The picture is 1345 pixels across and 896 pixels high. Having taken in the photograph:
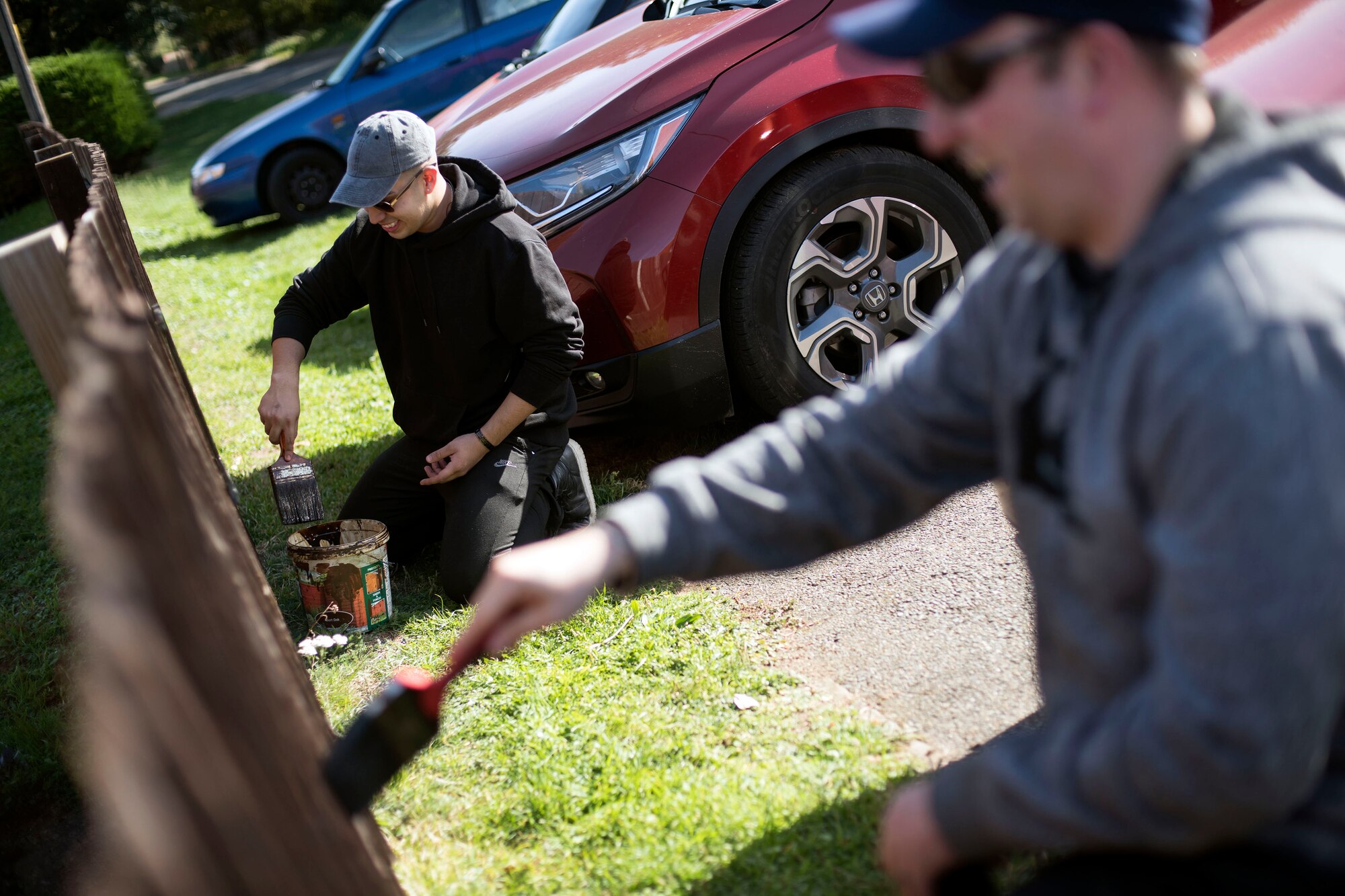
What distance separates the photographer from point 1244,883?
1285mm

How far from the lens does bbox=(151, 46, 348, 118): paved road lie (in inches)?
906

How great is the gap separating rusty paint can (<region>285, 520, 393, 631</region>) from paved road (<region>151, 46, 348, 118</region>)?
18838 mm

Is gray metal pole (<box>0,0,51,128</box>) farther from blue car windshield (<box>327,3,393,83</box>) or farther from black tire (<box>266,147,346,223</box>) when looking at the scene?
blue car windshield (<box>327,3,393,83</box>)

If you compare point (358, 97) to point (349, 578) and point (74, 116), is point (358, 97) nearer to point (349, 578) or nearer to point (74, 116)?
point (349, 578)

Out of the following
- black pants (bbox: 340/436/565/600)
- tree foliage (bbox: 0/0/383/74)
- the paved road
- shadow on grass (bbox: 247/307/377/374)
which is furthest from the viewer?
tree foliage (bbox: 0/0/383/74)

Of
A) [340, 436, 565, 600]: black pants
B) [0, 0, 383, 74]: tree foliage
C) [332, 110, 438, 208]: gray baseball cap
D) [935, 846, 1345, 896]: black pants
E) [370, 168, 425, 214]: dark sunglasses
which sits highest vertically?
[0, 0, 383, 74]: tree foliage

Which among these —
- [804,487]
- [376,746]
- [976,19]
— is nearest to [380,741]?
[376,746]

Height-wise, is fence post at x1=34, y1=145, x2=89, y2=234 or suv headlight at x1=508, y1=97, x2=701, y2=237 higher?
fence post at x1=34, y1=145, x2=89, y2=234

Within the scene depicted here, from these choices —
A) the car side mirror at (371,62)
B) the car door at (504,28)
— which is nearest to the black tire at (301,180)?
the car side mirror at (371,62)

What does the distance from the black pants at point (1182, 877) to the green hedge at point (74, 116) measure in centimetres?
1824

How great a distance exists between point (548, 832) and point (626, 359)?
6.04 ft

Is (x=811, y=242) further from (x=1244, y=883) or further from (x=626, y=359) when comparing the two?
(x=1244, y=883)

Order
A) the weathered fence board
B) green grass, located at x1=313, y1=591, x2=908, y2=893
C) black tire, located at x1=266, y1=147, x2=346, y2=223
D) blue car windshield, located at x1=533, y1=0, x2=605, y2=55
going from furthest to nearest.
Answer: black tire, located at x1=266, y1=147, x2=346, y2=223 → blue car windshield, located at x1=533, y1=0, x2=605, y2=55 → green grass, located at x1=313, y1=591, x2=908, y2=893 → the weathered fence board

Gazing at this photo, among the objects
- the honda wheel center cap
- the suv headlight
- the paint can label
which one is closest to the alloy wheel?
the honda wheel center cap
